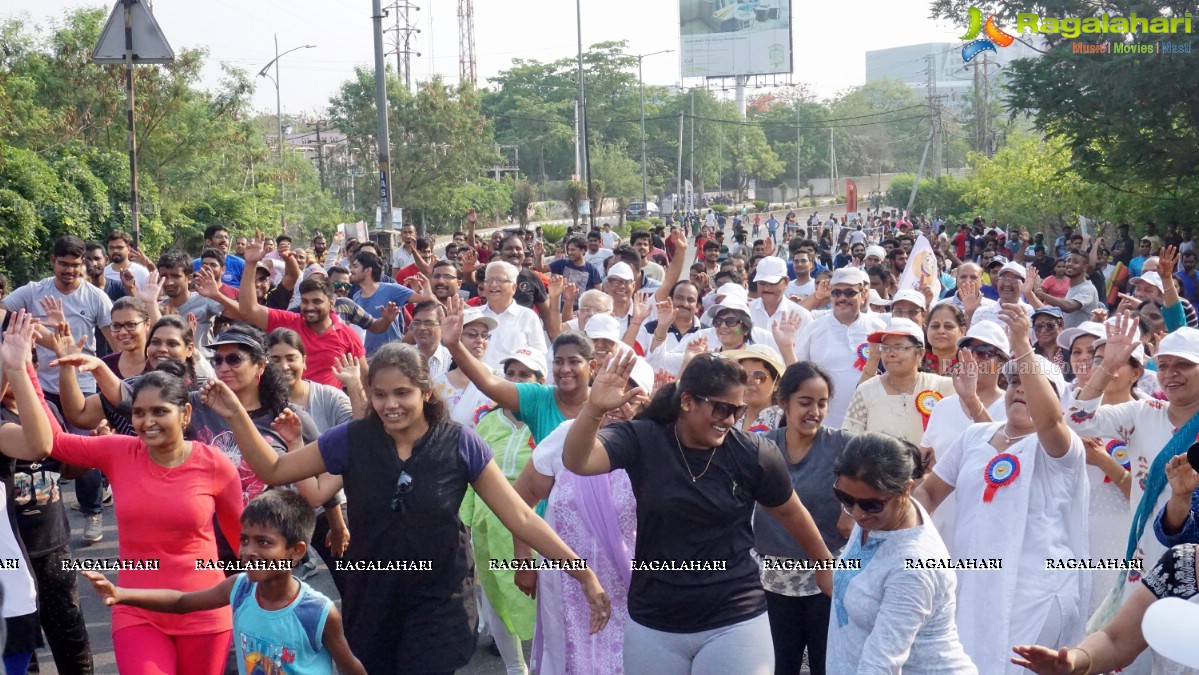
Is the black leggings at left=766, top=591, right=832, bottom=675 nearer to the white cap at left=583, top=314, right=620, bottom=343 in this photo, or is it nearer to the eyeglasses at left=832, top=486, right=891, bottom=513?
the eyeglasses at left=832, top=486, right=891, bottom=513

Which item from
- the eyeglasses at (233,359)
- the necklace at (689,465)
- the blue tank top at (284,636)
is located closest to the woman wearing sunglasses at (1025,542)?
the necklace at (689,465)

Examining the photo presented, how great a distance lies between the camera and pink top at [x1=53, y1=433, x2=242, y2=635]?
14.3 feet

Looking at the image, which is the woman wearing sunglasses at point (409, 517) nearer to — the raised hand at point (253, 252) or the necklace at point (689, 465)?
the necklace at point (689, 465)

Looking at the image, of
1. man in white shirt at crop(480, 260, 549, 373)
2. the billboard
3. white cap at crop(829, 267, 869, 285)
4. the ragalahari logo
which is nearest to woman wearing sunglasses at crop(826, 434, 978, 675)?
white cap at crop(829, 267, 869, 285)

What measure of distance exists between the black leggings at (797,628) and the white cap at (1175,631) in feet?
9.78

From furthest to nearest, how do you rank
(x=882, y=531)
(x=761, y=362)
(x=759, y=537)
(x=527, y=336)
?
1. (x=527, y=336)
2. (x=761, y=362)
3. (x=759, y=537)
4. (x=882, y=531)

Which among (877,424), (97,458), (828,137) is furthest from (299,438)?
(828,137)

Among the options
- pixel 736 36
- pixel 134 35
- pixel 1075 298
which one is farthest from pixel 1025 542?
pixel 736 36

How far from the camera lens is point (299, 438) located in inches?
190

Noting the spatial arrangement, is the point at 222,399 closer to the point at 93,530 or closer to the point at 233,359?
the point at 233,359

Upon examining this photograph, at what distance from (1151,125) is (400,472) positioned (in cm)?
→ 1717

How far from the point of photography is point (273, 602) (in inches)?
164

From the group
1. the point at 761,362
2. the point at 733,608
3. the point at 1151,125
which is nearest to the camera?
the point at 733,608

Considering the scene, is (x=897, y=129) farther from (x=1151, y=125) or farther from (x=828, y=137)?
(x=1151, y=125)
